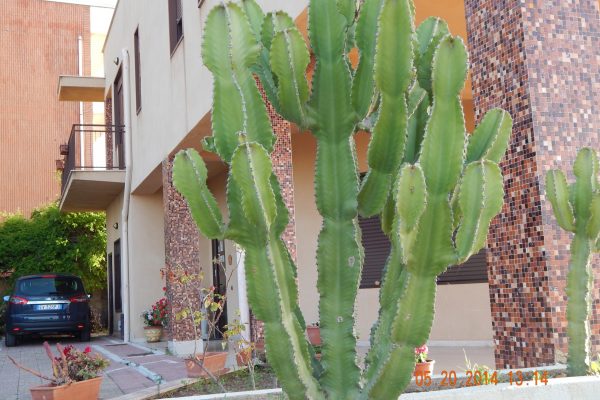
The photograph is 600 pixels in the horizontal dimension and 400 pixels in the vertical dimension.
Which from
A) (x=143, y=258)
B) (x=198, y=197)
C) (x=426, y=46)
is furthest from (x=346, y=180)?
(x=143, y=258)

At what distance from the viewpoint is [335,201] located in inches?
145

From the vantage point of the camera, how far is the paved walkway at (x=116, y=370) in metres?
8.51

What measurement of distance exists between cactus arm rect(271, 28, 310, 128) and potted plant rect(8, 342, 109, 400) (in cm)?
401

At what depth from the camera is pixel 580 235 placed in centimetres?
477

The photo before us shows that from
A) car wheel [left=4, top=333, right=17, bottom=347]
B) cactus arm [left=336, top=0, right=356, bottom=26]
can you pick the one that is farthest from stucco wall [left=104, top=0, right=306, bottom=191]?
car wheel [left=4, top=333, right=17, bottom=347]

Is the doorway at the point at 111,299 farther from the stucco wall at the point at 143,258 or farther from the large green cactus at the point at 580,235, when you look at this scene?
the large green cactus at the point at 580,235

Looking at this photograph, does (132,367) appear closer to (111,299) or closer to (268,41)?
(268,41)

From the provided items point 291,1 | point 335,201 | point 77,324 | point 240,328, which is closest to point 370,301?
point 240,328

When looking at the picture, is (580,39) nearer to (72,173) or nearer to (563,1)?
(563,1)

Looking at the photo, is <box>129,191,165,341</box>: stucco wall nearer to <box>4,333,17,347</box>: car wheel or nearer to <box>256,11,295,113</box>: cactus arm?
<box>4,333,17,347</box>: car wheel

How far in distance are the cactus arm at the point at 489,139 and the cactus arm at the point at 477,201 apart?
53 cm

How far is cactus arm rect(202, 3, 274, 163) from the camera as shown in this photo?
11.9 feet

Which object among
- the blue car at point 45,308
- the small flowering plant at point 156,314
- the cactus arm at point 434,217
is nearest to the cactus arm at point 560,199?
the cactus arm at point 434,217

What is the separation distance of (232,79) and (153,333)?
41.4 feet
